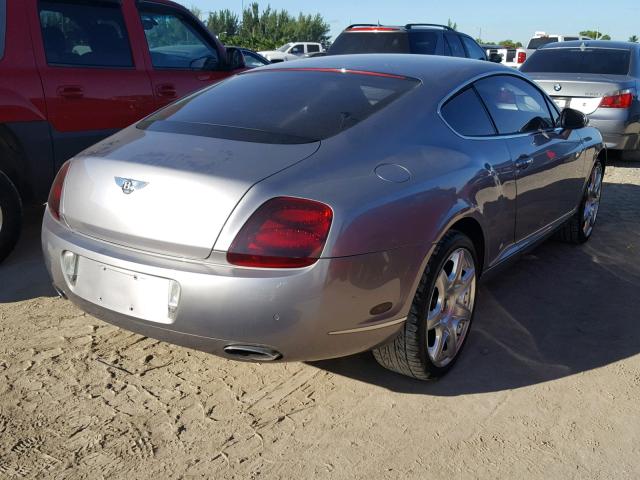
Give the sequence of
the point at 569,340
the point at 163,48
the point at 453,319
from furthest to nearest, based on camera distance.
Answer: the point at 163,48 → the point at 569,340 → the point at 453,319

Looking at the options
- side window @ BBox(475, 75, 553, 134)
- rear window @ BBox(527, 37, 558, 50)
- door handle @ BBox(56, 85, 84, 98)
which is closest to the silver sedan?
side window @ BBox(475, 75, 553, 134)

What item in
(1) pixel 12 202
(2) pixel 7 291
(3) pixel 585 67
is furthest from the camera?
(3) pixel 585 67

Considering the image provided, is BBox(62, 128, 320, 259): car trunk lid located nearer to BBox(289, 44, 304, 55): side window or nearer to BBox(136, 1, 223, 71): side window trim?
BBox(136, 1, 223, 71): side window trim

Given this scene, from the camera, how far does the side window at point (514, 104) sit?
12.5 feet

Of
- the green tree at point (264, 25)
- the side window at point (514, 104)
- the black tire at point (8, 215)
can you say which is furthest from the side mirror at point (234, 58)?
the green tree at point (264, 25)

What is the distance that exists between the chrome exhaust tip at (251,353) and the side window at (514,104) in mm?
1939

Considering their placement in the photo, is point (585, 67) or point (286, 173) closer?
point (286, 173)

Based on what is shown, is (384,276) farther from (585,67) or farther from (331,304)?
(585,67)

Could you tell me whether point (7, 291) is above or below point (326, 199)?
below

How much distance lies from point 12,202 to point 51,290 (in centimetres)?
70

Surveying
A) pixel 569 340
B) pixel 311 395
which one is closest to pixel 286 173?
pixel 311 395

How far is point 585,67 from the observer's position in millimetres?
8969

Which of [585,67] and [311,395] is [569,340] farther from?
[585,67]

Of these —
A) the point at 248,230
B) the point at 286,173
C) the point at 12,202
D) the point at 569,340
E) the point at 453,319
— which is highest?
the point at 286,173
